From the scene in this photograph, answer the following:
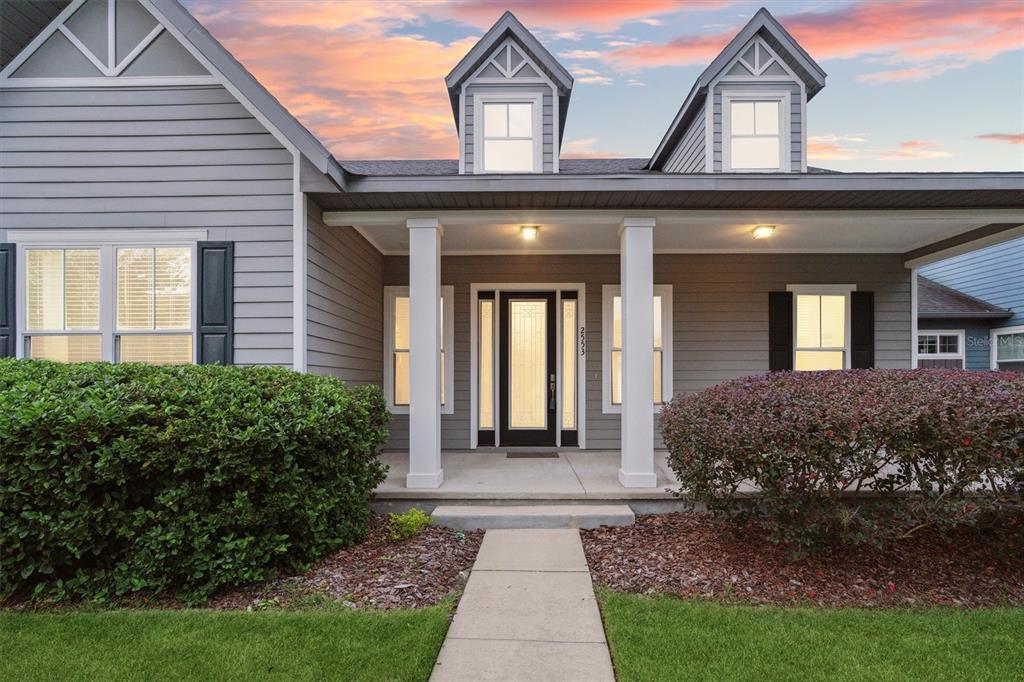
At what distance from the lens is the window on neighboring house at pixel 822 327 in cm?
708

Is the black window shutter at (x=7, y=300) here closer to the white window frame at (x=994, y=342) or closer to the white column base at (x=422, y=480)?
the white column base at (x=422, y=480)

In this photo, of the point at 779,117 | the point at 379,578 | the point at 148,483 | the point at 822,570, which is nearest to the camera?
the point at 148,483

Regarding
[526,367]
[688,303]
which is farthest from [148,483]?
[688,303]

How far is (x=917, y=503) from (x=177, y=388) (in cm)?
463

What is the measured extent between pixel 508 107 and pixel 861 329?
525 centimetres

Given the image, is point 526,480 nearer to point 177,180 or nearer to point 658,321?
point 658,321

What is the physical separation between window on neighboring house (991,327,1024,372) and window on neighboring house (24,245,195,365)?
14.2 metres

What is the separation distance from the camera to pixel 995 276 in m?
12.0

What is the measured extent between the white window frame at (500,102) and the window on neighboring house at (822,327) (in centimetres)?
376

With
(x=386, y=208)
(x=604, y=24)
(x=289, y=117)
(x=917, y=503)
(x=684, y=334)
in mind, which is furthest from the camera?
(x=604, y=24)

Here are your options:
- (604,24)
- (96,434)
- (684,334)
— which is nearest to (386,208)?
(96,434)

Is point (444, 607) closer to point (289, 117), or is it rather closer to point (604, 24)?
point (289, 117)

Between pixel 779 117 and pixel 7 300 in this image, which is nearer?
pixel 7 300

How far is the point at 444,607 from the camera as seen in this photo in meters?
3.11
